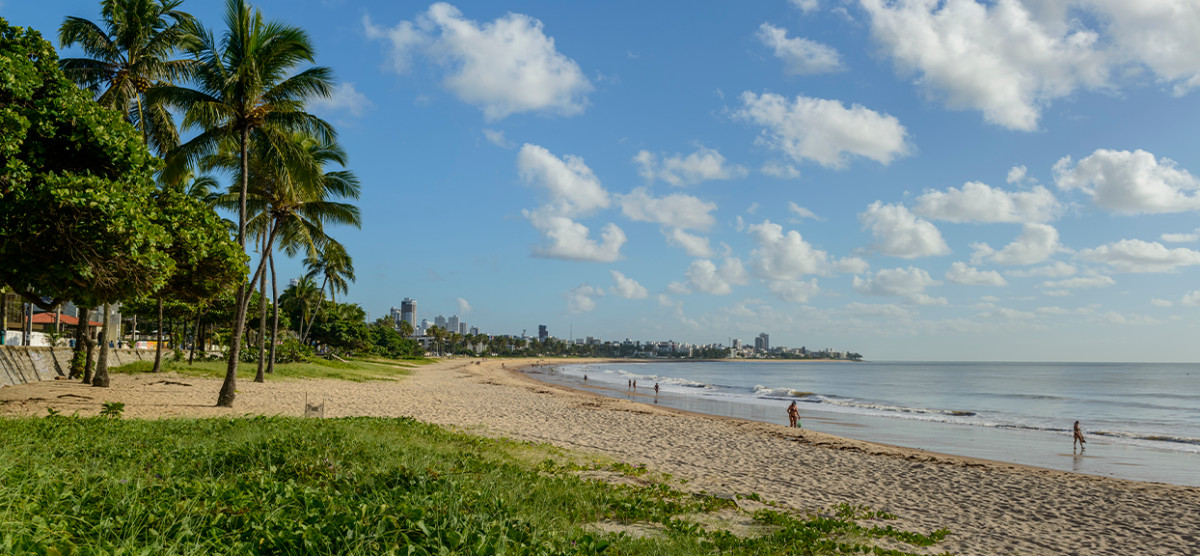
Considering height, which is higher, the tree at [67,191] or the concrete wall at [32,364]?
the tree at [67,191]

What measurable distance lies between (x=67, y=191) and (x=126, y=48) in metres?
11.4

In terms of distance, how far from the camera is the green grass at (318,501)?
3756 mm

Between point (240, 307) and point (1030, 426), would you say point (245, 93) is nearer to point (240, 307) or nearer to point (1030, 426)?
point (240, 307)

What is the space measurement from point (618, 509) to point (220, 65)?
14.1 meters

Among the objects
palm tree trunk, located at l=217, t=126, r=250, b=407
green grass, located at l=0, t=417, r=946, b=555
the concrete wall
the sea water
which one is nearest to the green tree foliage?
green grass, located at l=0, t=417, r=946, b=555

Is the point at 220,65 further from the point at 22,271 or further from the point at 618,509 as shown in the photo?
the point at 618,509

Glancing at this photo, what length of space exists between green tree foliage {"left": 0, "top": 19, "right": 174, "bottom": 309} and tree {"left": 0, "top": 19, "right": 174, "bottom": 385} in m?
0.01

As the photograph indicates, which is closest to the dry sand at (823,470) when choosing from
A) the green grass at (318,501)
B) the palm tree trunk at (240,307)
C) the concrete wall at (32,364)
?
the palm tree trunk at (240,307)

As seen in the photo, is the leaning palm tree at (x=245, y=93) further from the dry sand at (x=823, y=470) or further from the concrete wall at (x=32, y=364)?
the concrete wall at (x=32, y=364)

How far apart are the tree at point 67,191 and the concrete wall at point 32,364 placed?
10.0m

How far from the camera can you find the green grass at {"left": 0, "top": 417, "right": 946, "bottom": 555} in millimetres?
3756

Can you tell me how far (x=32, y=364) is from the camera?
19.4 m

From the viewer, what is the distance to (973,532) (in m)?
8.65

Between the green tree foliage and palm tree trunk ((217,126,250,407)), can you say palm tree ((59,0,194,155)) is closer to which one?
palm tree trunk ((217,126,250,407))
